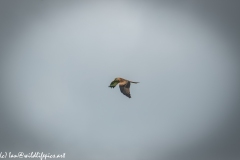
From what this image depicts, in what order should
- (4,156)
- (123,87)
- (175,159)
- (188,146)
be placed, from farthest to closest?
(188,146) → (175,159) → (4,156) → (123,87)

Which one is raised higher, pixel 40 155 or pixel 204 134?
pixel 204 134

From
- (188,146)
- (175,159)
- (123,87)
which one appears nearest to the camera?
(123,87)

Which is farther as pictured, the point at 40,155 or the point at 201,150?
the point at 201,150

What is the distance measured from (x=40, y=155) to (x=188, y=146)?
127 inches

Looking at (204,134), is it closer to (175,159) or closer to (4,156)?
(175,159)

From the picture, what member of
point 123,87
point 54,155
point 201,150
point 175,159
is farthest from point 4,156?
point 201,150

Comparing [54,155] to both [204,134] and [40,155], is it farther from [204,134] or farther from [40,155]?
[204,134]

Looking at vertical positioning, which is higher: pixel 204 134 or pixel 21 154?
pixel 204 134

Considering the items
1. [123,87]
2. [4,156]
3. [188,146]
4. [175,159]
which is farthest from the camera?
[188,146]

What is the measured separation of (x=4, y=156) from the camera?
7.64 m

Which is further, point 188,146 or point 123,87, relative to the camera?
point 188,146

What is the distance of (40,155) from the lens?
312 inches

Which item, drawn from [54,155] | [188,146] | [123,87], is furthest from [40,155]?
[188,146]

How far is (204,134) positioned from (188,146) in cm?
58
